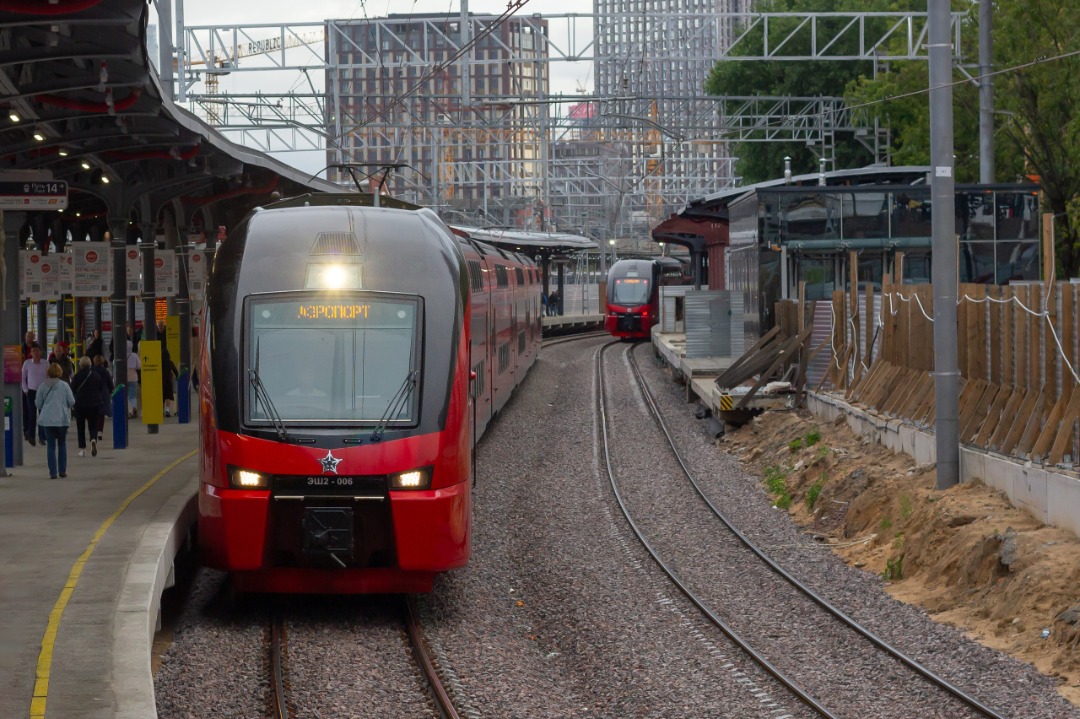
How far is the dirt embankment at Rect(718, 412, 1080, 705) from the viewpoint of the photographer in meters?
10.4

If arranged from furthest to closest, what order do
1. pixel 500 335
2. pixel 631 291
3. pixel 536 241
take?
pixel 536 241
pixel 631 291
pixel 500 335

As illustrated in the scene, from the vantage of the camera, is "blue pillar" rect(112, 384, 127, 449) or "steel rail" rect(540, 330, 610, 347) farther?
"steel rail" rect(540, 330, 610, 347)

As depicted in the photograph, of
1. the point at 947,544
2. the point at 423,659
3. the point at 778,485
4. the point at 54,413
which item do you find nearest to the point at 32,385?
the point at 54,413

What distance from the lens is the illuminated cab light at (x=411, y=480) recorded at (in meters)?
10.9

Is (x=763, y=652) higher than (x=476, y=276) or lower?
lower

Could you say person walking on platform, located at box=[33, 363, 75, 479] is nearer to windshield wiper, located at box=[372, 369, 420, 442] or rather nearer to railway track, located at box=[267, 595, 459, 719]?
railway track, located at box=[267, 595, 459, 719]

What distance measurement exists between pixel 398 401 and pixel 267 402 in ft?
3.22

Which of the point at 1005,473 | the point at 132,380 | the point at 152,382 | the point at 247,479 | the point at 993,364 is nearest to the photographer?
the point at 247,479

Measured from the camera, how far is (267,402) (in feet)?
36.4

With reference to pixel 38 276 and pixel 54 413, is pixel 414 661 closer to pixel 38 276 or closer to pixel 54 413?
pixel 54 413

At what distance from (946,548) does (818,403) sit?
8970mm

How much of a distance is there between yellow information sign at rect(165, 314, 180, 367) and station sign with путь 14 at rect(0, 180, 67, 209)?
12.7 meters

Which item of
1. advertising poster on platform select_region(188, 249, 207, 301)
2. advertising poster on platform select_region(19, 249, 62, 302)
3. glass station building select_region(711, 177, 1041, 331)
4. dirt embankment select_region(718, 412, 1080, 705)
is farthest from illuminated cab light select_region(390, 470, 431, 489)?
glass station building select_region(711, 177, 1041, 331)

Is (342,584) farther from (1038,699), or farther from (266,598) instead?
(1038,699)
